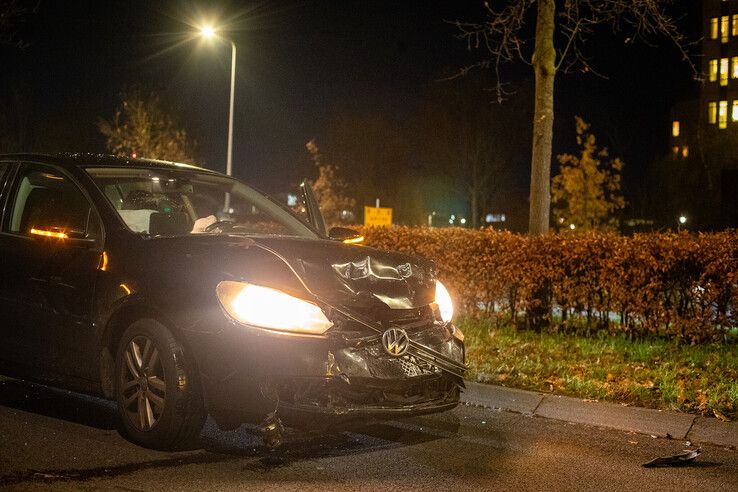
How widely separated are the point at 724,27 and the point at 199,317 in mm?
85109

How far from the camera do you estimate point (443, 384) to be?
5.49 metres

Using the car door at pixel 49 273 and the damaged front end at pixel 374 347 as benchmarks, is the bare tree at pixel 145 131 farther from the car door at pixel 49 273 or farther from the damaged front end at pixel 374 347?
the damaged front end at pixel 374 347

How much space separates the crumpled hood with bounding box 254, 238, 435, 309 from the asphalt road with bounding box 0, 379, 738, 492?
3.15ft

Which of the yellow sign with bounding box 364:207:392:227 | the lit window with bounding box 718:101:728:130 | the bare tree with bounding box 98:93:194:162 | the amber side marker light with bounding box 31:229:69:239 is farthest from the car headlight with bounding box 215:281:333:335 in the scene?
the lit window with bounding box 718:101:728:130

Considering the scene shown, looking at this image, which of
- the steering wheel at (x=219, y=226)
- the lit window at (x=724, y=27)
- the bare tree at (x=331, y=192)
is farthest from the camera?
the lit window at (x=724, y=27)

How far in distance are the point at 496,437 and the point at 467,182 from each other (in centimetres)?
3953

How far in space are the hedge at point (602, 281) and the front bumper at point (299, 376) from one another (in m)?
5.74

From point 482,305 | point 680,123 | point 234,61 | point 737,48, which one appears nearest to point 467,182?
point 234,61

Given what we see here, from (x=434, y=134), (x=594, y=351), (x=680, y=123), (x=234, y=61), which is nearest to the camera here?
(x=594, y=351)

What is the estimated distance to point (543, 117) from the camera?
11914 millimetres

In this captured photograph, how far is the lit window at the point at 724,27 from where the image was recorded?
80.6m

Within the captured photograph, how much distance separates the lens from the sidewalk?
6293mm

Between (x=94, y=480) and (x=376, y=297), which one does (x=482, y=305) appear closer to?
(x=376, y=297)

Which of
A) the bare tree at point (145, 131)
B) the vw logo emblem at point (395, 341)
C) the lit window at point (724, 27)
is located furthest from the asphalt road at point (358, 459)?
the lit window at point (724, 27)
